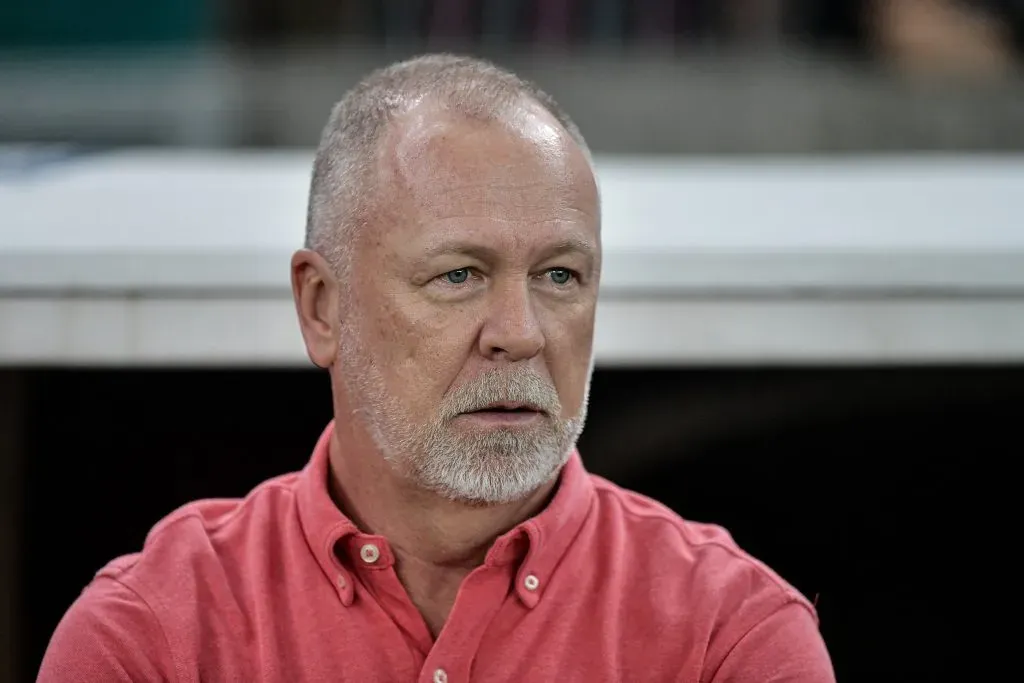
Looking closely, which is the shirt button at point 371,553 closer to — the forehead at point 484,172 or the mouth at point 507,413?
the mouth at point 507,413

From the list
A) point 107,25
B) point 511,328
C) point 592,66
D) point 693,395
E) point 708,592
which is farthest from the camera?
point 107,25

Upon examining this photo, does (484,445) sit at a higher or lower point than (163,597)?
higher

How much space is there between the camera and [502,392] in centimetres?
142

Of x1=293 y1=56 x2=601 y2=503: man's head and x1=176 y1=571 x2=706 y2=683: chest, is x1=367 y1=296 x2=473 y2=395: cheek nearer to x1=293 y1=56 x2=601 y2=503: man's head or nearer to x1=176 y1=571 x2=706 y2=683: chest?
x1=293 y1=56 x2=601 y2=503: man's head

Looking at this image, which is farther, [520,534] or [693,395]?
[693,395]

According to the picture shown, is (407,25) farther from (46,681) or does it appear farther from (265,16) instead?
(46,681)

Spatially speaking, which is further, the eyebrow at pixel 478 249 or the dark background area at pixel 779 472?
the dark background area at pixel 779 472

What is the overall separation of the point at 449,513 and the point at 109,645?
355 mm

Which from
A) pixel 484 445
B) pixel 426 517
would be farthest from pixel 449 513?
pixel 484 445

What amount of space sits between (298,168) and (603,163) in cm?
58

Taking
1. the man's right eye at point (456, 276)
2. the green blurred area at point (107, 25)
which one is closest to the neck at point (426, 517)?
the man's right eye at point (456, 276)

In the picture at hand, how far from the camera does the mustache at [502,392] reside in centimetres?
142

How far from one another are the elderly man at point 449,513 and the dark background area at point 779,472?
0.23 meters

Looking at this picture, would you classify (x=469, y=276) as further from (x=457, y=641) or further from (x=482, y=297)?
(x=457, y=641)
